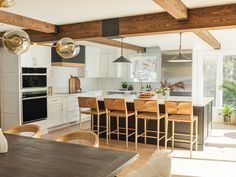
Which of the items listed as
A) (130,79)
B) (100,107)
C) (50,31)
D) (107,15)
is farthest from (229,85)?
(50,31)

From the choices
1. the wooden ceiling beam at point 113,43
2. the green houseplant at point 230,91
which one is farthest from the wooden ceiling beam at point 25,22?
the green houseplant at point 230,91

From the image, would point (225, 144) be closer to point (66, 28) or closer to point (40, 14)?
point (66, 28)

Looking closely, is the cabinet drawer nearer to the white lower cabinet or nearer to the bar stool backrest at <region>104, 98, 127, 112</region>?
the white lower cabinet

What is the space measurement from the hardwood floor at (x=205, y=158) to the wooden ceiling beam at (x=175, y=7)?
7.63 ft

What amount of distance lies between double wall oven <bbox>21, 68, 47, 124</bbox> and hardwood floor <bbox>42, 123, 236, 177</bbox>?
0.60 meters

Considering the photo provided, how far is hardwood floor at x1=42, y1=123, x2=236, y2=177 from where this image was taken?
3863 millimetres

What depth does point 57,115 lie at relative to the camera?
22.4 feet

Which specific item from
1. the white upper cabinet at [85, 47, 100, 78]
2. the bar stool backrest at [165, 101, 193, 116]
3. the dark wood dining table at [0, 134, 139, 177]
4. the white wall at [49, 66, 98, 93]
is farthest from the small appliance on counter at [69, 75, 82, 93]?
the dark wood dining table at [0, 134, 139, 177]

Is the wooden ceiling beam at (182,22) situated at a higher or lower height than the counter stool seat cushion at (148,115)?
higher

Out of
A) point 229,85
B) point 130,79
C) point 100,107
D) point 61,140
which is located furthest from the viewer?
point 130,79

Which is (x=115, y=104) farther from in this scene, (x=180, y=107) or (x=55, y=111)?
(x=55, y=111)

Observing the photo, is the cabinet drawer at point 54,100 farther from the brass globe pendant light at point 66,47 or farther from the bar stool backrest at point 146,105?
the brass globe pendant light at point 66,47

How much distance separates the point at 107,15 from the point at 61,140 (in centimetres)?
240

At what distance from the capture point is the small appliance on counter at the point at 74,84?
26.2 ft
